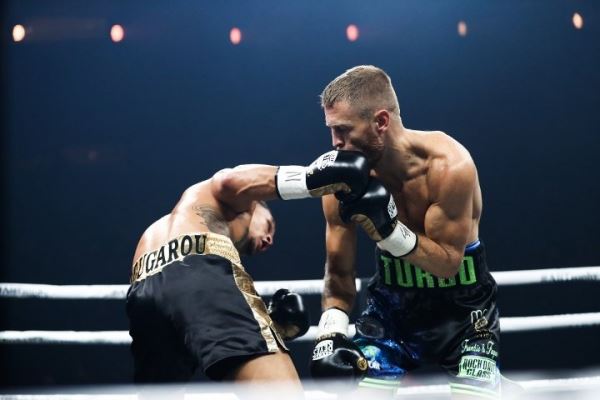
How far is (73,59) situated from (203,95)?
29.1 inches

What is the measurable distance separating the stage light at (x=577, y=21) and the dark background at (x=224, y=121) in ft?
0.59

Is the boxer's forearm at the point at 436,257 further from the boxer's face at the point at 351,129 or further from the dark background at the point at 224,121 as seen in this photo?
the dark background at the point at 224,121

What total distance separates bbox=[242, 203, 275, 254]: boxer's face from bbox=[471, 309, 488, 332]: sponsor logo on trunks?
660mm

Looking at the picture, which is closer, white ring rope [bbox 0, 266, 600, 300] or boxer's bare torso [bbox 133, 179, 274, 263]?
boxer's bare torso [bbox 133, 179, 274, 263]

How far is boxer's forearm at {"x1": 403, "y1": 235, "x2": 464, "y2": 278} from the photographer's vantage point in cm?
219

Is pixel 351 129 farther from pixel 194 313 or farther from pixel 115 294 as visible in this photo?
pixel 115 294

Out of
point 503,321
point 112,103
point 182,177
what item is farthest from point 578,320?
point 112,103

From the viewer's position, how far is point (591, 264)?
4.52 metres

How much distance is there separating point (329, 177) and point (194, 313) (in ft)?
1.65

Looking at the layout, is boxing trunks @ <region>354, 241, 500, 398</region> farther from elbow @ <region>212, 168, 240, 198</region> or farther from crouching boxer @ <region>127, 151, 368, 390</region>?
elbow @ <region>212, 168, 240, 198</region>

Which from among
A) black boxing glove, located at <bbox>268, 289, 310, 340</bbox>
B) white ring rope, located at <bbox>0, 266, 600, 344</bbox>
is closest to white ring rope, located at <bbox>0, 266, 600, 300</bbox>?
A: white ring rope, located at <bbox>0, 266, 600, 344</bbox>

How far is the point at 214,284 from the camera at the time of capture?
2.11 metres

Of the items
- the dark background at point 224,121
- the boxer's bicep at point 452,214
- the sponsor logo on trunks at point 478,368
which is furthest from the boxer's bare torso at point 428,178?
the dark background at point 224,121

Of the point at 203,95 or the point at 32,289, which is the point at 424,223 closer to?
the point at 32,289
